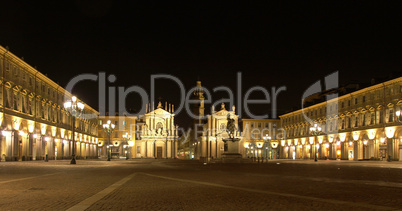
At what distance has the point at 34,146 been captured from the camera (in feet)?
185

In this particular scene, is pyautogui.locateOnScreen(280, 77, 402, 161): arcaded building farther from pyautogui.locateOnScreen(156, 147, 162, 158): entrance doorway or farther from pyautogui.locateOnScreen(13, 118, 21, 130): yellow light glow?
pyautogui.locateOnScreen(13, 118, 21, 130): yellow light glow

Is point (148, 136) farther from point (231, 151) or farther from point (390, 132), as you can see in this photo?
point (390, 132)

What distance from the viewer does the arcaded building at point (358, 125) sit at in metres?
59.0

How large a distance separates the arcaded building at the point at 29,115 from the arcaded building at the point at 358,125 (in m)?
42.8

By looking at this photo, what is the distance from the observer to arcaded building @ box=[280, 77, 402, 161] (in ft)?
194

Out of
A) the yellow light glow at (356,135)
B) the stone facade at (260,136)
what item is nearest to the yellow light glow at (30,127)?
the yellow light glow at (356,135)

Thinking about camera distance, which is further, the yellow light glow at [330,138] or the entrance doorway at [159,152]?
the entrance doorway at [159,152]

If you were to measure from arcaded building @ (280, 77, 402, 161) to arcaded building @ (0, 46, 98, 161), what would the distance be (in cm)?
4281

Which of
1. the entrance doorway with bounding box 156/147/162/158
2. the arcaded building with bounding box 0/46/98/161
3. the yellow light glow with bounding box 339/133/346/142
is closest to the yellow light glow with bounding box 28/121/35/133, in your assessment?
the arcaded building with bounding box 0/46/98/161

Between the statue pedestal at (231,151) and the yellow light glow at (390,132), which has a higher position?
the yellow light glow at (390,132)

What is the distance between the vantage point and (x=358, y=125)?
69625 mm

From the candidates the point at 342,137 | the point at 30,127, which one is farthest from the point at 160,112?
the point at 30,127

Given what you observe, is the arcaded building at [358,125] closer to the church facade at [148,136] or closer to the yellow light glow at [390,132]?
the yellow light glow at [390,132]

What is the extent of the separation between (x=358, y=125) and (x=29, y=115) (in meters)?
54.6
